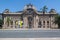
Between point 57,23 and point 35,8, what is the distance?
36.2 feet

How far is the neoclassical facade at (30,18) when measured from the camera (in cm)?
7333

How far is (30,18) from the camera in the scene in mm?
75438

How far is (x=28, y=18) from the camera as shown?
7525cm

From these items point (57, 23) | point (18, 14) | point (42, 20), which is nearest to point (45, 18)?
point (42, 20)

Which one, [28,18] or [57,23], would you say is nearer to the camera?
[57,23]

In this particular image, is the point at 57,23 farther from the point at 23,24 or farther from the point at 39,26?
the point at 23,24

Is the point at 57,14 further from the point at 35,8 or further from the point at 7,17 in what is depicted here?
the point at 7,17

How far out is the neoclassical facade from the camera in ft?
241

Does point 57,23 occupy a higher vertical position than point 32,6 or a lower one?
lower

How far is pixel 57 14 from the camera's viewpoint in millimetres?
72750

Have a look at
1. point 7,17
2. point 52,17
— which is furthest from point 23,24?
point 52,17

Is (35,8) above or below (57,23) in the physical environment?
above

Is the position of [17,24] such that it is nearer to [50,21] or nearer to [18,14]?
[18,14]

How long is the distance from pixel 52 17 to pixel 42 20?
425 cm
